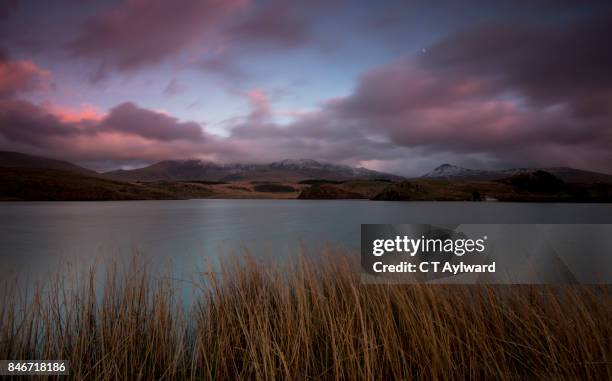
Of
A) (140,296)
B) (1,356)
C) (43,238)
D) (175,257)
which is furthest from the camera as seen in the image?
(43,238)

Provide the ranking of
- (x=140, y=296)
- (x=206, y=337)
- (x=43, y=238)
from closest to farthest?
(x=206, y=337) < (x=140, y=296) < (x=43, y=238)

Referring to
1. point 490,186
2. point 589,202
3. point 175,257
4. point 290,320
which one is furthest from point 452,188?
point 290,320

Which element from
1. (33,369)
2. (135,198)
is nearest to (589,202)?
(33,369)

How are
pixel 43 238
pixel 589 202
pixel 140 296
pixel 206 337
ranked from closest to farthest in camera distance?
pixel 206 337 → pixel 140 296 → pixel 43 238 → pixel 589 202

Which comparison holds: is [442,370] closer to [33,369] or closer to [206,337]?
[206,337]

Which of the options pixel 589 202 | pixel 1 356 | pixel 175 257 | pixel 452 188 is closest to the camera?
pixel 1 356

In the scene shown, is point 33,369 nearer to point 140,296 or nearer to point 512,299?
point 140,296

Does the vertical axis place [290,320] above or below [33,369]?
above

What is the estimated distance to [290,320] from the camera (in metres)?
3.64

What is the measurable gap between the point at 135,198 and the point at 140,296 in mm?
92505

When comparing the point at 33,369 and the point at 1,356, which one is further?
the point at 1,356

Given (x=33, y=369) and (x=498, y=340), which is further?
(x=498, y=340)

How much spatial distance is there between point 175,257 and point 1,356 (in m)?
9.68

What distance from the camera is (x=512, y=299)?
14.6ft
